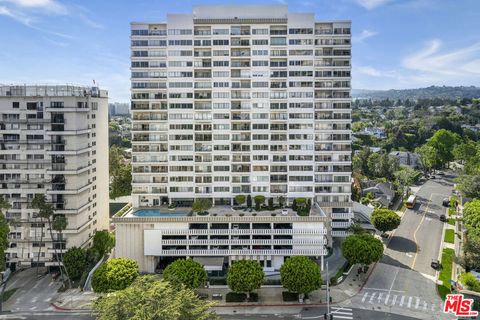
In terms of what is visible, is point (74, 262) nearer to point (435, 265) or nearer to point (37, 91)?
point (37, 91)

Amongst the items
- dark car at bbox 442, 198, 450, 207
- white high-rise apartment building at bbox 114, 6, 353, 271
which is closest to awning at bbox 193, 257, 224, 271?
white high-rise apartment building at bbox 114, 6, 353, 271

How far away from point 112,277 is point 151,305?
73.1 feet

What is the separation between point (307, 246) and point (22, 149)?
62.0 metres

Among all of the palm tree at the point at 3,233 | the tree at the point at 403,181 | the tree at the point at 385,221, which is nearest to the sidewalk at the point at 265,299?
the palm tree at the point at 3,233

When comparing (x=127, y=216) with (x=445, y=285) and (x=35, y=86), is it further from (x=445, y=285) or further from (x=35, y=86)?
(x=445, y=285)

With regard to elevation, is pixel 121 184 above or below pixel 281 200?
below

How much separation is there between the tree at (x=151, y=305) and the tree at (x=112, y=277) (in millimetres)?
13728

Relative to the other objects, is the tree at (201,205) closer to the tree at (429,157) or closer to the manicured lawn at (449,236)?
the manicured lawn at (449,236)

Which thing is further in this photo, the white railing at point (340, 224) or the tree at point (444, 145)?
the tree at point (444, 145)

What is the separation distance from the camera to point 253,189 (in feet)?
294

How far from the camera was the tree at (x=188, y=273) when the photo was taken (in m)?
65.4

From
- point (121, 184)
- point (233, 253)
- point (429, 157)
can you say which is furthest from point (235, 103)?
point (429, 157)

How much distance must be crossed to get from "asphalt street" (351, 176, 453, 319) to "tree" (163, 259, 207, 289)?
26384 millimetres

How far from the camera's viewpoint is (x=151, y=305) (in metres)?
46.1
